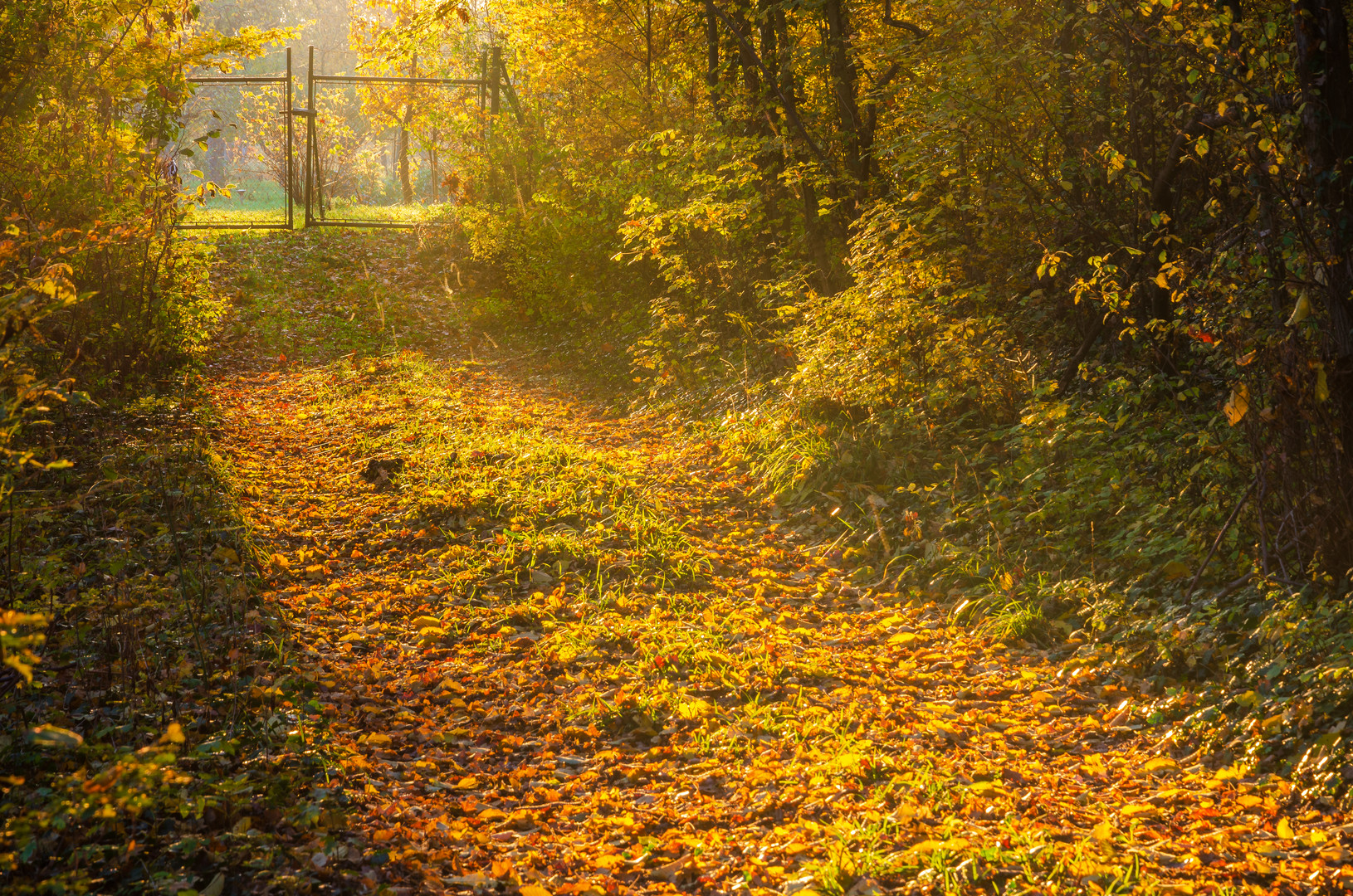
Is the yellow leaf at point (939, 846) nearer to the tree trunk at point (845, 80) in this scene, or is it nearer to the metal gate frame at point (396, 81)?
the tree trunk at point (845, 80)

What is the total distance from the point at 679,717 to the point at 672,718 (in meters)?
0.04

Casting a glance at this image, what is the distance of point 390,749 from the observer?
12.7 ft

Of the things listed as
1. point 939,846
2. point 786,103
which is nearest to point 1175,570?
point 939,846

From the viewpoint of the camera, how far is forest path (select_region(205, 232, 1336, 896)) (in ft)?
10.0

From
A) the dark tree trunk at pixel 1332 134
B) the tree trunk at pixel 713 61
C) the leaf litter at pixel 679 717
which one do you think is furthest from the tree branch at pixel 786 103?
the dark tree trunk at pixel 1332 134

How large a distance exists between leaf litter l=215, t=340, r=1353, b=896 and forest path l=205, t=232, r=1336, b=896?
15mm

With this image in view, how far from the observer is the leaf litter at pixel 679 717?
3.05 metres

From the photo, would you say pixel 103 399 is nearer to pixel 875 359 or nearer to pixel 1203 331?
pixel 875 359

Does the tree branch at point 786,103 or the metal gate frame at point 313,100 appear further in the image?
the metal gate frame at point 313,100

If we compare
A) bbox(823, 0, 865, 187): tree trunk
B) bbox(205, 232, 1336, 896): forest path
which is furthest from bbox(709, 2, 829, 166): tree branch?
bbox(205, 232, 1336, 896): forest path

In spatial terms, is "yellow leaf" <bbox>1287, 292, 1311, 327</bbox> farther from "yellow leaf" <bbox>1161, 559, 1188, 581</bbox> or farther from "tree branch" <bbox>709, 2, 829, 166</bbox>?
"tree branch" <bbox>709, 2, 829, 166</bbox>

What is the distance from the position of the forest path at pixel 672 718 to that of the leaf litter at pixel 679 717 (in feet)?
0.05

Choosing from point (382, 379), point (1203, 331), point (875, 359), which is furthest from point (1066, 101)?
point (382, 379)

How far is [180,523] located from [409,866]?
342 centimetres
